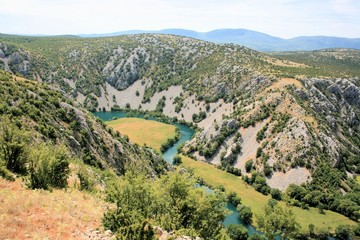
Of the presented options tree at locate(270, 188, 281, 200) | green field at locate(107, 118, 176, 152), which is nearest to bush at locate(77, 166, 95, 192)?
tree at locate(270, 188, 281, 200)

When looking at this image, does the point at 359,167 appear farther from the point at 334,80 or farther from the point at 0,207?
the point at 0,207

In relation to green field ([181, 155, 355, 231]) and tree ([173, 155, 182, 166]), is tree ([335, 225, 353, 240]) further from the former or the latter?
tree ([173, 155, 182, 166])

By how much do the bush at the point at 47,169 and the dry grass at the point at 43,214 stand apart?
1.36m

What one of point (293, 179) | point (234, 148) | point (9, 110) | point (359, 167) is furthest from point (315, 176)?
point (9, 110)

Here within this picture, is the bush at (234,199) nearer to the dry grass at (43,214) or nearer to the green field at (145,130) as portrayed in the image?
the green field at (145,130)

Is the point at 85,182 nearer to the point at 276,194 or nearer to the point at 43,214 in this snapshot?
the point at 43,214

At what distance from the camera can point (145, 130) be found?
175 meters

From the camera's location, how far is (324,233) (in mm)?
87438

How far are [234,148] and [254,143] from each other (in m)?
9.00

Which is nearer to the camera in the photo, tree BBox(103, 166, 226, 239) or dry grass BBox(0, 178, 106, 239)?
dry grass BBox(0, 178, 106, 239)

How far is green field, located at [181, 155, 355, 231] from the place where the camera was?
93.4 meters

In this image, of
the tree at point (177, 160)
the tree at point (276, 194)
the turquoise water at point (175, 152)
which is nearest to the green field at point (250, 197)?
the tree at point (276, 194)

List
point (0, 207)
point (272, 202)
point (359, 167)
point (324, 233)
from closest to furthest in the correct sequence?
point (0, 207), point (324, 233), point (272, 202), point (359, 167)

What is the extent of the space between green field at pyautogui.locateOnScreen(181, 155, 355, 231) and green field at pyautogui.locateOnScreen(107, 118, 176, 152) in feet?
83.0
